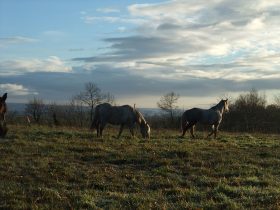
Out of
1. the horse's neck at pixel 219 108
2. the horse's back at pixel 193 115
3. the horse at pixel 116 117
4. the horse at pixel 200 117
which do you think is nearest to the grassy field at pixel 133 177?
the horse at pixel 116 117

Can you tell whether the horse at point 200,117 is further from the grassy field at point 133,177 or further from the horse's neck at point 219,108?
the grassy field at point 133,177

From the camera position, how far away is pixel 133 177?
1170cm

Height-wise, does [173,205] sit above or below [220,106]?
below

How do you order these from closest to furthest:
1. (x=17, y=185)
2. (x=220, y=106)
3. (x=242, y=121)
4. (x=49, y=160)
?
(x=17, y=185) → (x=49, y=160) → (x=220, y=106) → (x=242, y=121)

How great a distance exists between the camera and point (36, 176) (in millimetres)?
11320

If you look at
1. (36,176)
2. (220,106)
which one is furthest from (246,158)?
(220,106)

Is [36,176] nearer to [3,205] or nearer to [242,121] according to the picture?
[3,205]

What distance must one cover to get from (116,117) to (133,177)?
11.4 metres

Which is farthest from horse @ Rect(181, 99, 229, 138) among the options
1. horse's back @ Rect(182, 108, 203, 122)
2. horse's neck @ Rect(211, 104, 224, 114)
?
horse's neck @ Rect(211, 104, 224, 114)

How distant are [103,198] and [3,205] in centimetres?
186

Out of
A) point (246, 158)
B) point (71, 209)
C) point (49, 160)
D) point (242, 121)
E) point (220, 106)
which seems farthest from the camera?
point (242, 121)

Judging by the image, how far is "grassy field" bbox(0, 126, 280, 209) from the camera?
882 centimetres

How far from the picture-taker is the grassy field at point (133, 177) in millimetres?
8820

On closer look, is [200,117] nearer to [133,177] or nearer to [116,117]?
[116,117]
